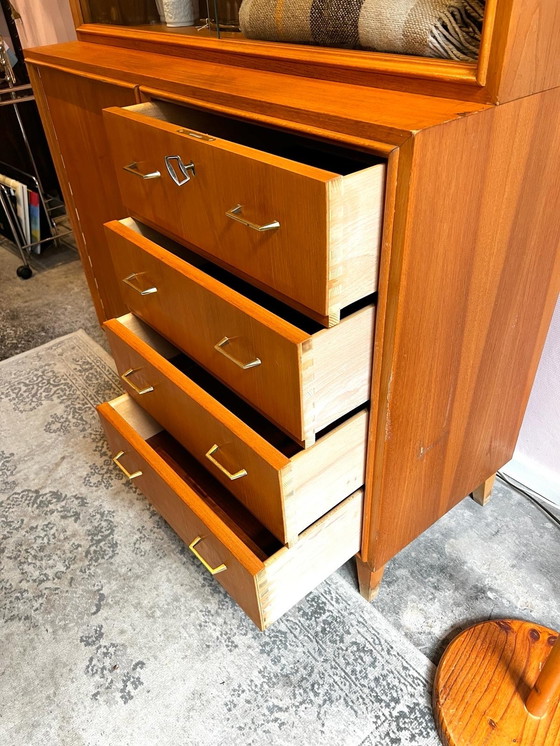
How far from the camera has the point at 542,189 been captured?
0.68 metres

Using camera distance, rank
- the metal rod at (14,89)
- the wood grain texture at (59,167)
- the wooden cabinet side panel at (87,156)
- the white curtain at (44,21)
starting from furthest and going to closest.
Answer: the metal rod at (14,89) → the white curtain at (44,21) → the wood grain texture at (59,167) → the wooden cabinet side panel at (87,156)

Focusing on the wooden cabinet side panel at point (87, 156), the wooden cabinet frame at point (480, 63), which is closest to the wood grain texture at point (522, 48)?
the wooden cabinet frame at point (480, 63)

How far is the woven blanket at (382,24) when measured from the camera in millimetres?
588

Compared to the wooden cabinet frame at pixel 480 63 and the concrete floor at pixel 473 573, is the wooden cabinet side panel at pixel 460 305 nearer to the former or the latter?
the wooden cabinet frame at pixel 480 63

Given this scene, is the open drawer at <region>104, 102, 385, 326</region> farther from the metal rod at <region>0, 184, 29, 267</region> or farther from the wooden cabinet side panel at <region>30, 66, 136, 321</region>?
the metal rod at <region>0, 184, 29, 267</region>

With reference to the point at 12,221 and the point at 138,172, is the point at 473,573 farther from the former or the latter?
the point at 12,221

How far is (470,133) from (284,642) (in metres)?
0.81

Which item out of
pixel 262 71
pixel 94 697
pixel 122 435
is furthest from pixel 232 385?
pixel 94 697

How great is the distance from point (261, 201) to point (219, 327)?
189 millimetres

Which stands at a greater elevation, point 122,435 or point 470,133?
point 470,133

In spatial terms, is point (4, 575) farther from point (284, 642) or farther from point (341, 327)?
point (341, 327)

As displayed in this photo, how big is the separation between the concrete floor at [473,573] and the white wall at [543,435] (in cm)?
5

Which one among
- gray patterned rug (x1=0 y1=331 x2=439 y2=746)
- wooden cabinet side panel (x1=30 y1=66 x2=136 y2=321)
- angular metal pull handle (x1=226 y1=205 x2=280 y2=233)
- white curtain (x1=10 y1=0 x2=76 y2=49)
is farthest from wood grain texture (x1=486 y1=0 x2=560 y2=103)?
white curtain (x1=10 y1=0 x2=76 y2=49)

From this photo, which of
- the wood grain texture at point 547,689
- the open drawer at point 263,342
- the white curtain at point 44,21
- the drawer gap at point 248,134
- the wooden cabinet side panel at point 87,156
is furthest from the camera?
the white curtain at point 44,21
